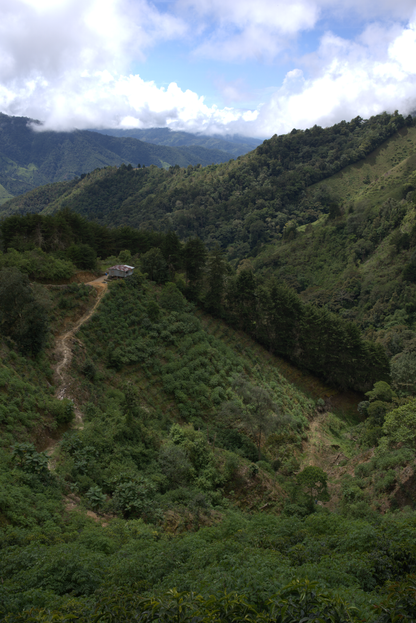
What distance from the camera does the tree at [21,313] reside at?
64.2ft

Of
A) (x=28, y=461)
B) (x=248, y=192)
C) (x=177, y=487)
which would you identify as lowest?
(x=177, y=487)

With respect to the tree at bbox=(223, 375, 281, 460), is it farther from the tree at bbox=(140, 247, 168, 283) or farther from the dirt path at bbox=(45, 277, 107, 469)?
the tree at bbox=(140, 247, 168, 283)

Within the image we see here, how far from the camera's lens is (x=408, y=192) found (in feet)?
257

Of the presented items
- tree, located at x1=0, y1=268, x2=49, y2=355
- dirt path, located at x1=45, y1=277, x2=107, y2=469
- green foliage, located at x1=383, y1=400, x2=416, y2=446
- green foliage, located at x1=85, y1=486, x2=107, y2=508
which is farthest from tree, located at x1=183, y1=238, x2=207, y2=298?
green foliage, located at x1=85, y1=486, x2=107, y2=508

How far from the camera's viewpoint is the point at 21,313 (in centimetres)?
2014

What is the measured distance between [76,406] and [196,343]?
13.7 m

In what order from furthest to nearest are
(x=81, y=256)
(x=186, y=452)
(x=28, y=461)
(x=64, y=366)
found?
(x=81, y=256) < (x=64, y=366) < (x=186, y=452) < (x=28, y=461)

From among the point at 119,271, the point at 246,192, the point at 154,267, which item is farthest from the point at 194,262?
the point at 246,192

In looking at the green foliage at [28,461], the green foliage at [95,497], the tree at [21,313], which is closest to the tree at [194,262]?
the tree at [21,313]

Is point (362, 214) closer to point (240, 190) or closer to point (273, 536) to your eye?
point (240, 190)

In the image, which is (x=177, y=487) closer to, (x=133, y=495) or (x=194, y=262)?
(x=133, y=495)

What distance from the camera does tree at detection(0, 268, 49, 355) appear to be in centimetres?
1958

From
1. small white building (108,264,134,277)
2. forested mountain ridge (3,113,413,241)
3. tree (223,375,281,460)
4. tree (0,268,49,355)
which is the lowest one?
tree (223,375,281,460)

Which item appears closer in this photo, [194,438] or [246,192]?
[194,438]
